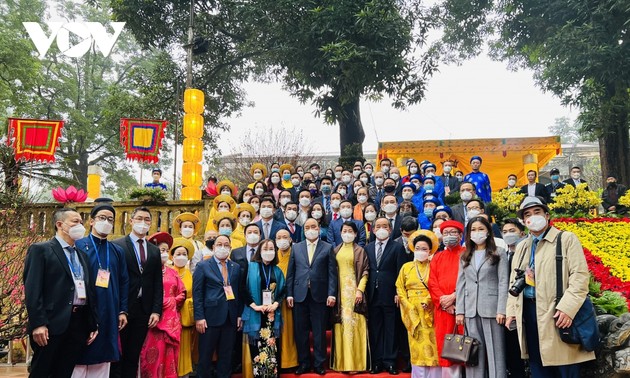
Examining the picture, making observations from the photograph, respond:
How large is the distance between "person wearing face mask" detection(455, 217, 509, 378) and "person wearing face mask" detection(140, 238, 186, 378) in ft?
9.27

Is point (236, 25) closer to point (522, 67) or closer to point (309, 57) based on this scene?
point (309, 57)

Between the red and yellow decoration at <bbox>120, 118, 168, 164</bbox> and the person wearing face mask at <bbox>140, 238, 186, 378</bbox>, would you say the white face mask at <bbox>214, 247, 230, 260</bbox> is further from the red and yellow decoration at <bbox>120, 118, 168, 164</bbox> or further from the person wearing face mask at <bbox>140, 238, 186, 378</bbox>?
the red and yellow decoration at <bbox>120, 118, 168, 164</bbox>

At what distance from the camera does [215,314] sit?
17.8 ft

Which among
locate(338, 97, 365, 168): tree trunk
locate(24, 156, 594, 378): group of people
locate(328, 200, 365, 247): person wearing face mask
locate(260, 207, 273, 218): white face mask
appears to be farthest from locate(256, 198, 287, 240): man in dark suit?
locate(338, 97, 365, 168): tree trunk

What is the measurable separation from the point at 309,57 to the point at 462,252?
11.8 meters

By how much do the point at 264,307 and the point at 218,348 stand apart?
0.64 meters

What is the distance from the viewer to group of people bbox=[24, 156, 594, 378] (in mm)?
4023

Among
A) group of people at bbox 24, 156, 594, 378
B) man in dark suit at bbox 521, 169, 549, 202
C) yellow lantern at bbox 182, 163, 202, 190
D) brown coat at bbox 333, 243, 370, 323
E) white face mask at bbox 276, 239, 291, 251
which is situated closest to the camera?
group of people at bbox 24, 156, 594, 378

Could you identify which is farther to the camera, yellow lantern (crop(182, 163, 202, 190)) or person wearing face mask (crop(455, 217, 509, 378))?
yellow lantern (crop(182, 163, 202, 190))

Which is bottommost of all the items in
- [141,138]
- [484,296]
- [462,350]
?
[462,350]

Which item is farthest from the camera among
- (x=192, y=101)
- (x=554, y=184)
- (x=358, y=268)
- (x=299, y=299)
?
(x=192, y=101)

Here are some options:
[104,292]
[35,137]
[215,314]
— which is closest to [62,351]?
[104,292]

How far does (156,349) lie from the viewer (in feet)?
17.2

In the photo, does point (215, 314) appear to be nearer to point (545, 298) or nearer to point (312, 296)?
point (312, 296)
